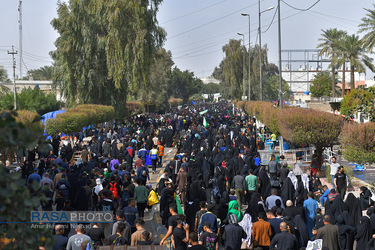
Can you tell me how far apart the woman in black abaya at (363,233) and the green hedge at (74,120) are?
64.0 ft

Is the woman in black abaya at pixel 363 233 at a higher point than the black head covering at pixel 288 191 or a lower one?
lower

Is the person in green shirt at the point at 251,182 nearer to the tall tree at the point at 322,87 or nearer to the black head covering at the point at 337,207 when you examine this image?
the black head covering at the point at 337,207

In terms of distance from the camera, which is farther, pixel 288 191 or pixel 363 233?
pixel 288 191

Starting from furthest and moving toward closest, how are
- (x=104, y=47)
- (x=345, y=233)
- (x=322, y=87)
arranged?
(x=322, y=87) → (x=104, y=47) → (x=345, y=233)

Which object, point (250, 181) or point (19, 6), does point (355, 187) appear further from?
point (19, 6)

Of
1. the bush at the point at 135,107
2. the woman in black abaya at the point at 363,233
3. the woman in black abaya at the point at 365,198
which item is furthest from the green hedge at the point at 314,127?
the bush at the point at 135,107

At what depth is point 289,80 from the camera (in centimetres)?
11269

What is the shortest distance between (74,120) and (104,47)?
41.4ft

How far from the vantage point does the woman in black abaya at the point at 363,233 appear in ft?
28.1

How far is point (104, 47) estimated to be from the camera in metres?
40.4

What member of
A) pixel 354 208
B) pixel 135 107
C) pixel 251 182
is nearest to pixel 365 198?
pixel 354 208

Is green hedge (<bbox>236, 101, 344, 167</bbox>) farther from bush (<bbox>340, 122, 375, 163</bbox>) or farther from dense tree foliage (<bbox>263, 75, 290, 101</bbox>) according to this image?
dense tree foliage (<bbox>263, 75, 290, 101</bbox>)

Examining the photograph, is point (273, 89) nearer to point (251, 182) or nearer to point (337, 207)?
point (251, 182)

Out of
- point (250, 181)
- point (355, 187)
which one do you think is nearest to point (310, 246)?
point (250, 181)
